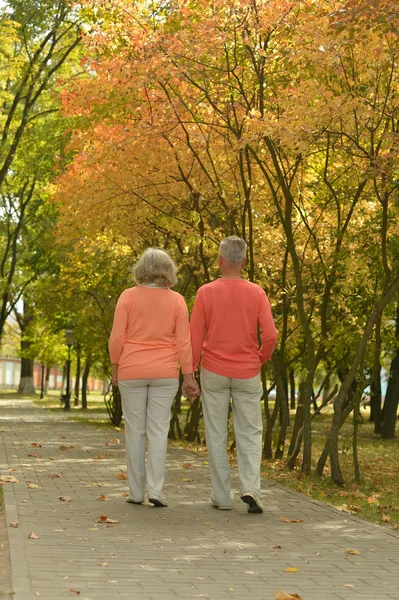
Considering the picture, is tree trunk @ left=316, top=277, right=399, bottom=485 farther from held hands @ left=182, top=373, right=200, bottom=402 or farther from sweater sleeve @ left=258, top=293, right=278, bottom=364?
held hands @ left=182, top=373, right=200, bottom=402

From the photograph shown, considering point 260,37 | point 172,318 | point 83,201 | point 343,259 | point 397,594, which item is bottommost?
point 397,594

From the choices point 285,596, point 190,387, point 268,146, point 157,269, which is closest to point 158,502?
point 190,387

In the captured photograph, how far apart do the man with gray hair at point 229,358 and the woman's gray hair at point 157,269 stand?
0.97ft

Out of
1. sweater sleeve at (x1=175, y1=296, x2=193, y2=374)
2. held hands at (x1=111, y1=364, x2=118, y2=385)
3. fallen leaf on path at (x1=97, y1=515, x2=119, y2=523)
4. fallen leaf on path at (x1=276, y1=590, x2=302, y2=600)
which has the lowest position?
fallen leaf on path at (x1=276, y1=590, x2=302, y2=600)

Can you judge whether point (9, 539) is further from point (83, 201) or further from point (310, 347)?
point (83, 201)

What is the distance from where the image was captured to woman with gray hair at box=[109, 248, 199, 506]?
8562 millimetres

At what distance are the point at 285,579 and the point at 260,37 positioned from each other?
775 centimetres

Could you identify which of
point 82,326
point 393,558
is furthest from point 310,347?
point 82,326

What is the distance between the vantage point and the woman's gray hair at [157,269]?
8.64 metres

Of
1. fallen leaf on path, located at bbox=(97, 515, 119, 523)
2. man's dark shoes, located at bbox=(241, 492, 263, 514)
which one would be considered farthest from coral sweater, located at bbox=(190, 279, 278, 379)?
fallen leaf on path, located at bbox=(97, 515, 119, 523)

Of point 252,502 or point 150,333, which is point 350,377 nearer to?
point 252,502

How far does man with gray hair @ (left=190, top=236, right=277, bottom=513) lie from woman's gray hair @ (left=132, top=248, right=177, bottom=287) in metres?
0.30

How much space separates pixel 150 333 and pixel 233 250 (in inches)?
37.0

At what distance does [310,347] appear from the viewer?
12227mm
